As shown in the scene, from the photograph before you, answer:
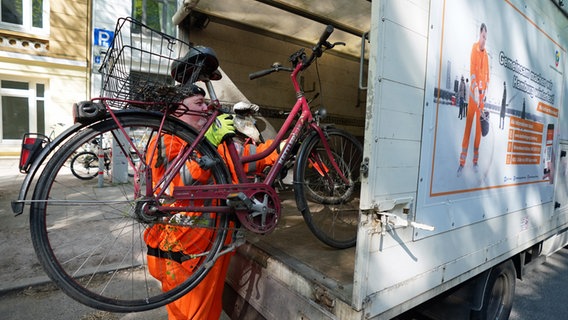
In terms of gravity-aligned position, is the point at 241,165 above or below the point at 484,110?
below

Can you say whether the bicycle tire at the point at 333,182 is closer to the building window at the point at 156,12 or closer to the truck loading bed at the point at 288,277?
the truck loading bed at the point at 288,277

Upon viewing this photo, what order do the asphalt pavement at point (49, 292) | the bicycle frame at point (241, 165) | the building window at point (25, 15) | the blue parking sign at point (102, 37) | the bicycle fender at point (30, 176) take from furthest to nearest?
the building window at point (25, 15) → the blue parking sign at point (102, 37) → the asphalt pavement at point (49, 292) → the bicycle frame at point (241, 165) → the bicycle fender at point (30, 176)

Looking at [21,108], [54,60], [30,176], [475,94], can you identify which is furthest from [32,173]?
[21,108]

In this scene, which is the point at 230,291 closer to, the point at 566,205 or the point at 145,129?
the point at 145,129

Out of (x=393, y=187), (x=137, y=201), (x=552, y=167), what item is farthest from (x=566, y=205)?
(x=137, y=201)

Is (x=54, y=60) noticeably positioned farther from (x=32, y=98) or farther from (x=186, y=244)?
(x=186, y=244)

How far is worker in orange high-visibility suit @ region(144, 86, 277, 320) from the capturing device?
76.9 inches

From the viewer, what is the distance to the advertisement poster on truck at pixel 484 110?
1.68 metres

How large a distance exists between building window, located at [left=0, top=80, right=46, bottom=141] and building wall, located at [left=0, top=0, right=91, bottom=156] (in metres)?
0.04

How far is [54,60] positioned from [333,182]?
42.0 ft

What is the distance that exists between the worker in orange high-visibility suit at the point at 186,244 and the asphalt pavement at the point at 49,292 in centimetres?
97

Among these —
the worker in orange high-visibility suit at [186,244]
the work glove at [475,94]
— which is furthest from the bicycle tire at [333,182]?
the work glove at [475,94]

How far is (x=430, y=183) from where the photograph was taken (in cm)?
168

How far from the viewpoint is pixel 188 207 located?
1.82 m
